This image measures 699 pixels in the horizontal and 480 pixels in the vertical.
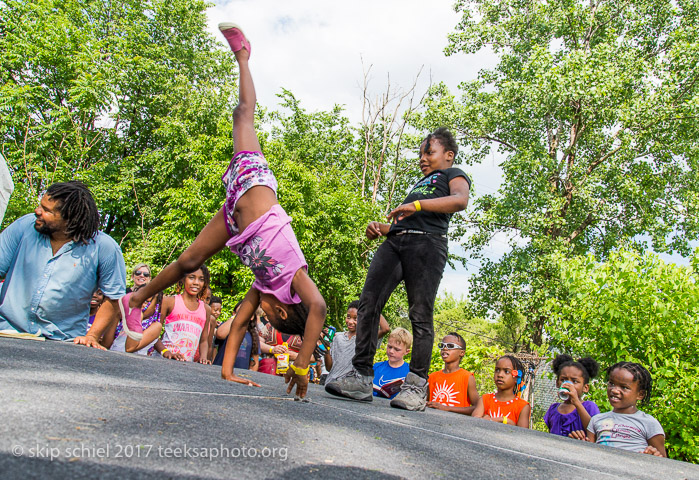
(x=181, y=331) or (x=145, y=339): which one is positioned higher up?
(x=181, y=331)

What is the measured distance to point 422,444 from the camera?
190 centimetres

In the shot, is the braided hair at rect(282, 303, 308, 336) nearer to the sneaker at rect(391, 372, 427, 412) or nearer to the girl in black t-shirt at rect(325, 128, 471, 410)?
the girl in black t-shirt at rect(325, 128, 471, 410)

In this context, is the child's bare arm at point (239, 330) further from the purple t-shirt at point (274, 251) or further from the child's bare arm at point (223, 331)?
the child's bare arm at point (223, 331)

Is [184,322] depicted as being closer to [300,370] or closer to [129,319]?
[129,319]

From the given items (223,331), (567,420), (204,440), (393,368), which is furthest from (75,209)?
(567,420)

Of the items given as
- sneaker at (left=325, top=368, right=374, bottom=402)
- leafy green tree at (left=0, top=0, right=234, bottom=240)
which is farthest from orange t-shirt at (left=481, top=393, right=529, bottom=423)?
leafy green tree at (left=0, top=0, right=234, bottom=240)

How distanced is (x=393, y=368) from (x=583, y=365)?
2.13 meters

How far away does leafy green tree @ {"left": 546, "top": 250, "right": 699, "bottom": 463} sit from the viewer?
4.86 metres

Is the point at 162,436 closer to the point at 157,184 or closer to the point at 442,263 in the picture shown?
the point at 442,263

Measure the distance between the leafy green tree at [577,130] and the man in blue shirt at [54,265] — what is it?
504 inches

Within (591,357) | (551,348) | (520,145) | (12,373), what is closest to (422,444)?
(12,373)

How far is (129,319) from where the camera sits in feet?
14.6

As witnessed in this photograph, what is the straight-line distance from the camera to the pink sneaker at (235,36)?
338 cm

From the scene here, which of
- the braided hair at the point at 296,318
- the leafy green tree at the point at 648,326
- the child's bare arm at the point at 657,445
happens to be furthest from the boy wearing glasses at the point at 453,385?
the braided hair at the point at 296,318
